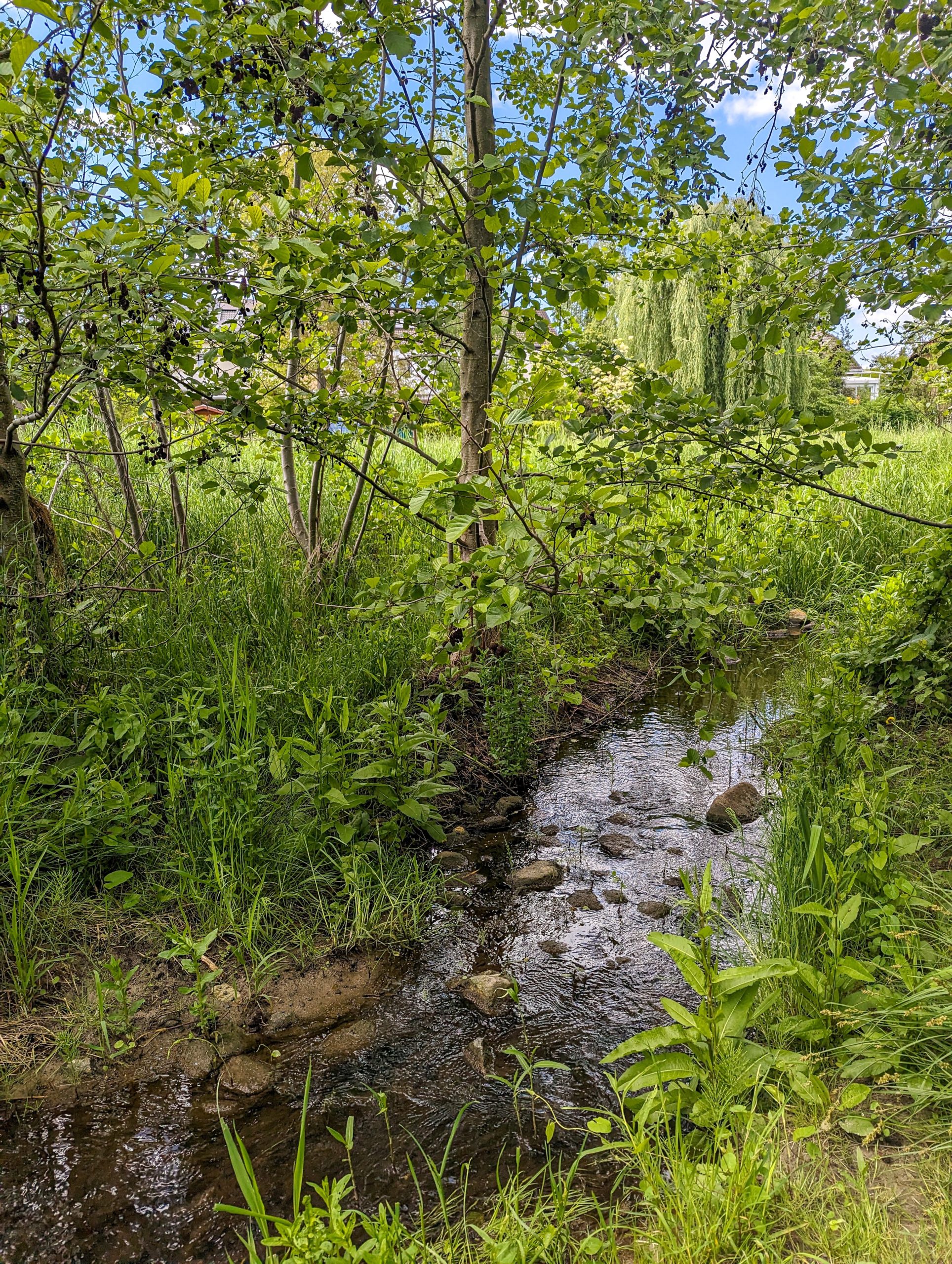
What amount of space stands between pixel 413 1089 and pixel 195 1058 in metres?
0.66

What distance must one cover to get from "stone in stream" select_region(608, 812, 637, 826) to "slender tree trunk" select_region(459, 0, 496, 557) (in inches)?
57.2

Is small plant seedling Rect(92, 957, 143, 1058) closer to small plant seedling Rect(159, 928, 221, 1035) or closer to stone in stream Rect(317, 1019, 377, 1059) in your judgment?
small plant seedling Rect(159, 928, 221, 1035)

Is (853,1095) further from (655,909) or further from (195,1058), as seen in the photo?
(195,1058)

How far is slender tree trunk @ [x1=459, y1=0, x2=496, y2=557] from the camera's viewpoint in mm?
3379

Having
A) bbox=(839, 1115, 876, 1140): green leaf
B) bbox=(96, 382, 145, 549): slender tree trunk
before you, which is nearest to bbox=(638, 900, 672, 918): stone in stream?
bbox=(839, 1115, 876, 1140): green leaf

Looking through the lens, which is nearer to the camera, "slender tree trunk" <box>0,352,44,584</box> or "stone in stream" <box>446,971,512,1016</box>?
"stone in stream" <box>446,971,512,1016</box>

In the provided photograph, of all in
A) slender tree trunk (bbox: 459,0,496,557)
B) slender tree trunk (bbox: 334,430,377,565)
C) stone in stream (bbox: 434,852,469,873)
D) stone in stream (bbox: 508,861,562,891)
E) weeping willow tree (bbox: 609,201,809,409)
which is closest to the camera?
stone in stream (bbox: 508,861,562,891)

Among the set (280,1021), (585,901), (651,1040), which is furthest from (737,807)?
(280,1021)

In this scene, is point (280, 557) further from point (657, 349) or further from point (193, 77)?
point (657, 349)

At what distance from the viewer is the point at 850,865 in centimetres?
247

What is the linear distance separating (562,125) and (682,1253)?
3723 mm

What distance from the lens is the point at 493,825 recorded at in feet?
11.4

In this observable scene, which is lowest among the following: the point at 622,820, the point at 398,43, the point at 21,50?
the point at 622,820

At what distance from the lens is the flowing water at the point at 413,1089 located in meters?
1.73
